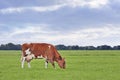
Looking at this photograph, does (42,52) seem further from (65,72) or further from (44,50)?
(65,72)

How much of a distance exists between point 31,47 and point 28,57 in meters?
0.90

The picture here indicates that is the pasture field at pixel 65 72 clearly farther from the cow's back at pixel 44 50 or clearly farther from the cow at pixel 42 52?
the cow's back at pixel 44 50

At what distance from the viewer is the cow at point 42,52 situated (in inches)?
1283

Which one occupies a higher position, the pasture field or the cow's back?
the cow's back

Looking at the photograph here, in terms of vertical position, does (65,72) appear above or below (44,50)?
below

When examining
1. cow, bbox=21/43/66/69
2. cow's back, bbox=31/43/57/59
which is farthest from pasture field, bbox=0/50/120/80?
cow's back, bbox=31/43/57/59

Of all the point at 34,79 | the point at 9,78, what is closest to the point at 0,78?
the point at 9,78

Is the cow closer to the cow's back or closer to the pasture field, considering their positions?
the cow's back

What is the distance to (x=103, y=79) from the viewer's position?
74.9 ft

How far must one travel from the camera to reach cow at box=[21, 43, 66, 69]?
32.6 meters

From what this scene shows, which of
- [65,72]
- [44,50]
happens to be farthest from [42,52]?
[65,72]

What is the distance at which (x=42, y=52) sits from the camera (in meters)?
33.0

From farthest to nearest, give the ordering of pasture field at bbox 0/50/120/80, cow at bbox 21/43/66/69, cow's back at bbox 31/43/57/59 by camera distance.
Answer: cow's back at bbox 31/43/57/59, cow at bbox 21/43/66/69, pasture field at bbox 0/50/120/80

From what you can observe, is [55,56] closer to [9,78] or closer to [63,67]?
[63,67]
